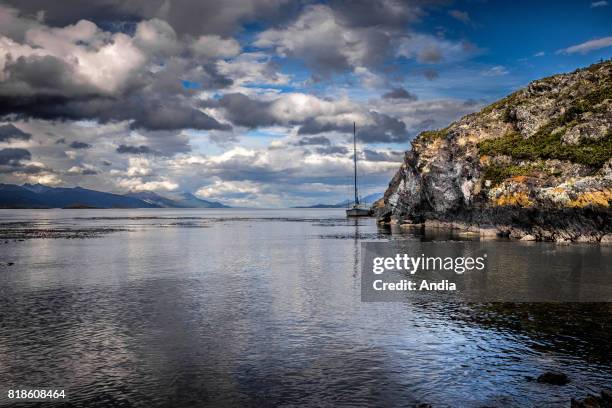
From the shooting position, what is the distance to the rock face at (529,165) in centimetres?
7300

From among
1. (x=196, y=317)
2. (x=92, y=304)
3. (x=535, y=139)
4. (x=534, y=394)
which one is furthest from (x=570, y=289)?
(x=535, y=139)

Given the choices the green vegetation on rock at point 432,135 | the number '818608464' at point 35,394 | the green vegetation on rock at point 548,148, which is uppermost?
the green vegetation on rock at point 432,135

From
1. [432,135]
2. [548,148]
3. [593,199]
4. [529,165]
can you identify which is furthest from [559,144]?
[432,135]

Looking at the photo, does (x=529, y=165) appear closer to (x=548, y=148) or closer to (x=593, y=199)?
(x=548, y=148)

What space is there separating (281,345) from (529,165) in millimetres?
74740

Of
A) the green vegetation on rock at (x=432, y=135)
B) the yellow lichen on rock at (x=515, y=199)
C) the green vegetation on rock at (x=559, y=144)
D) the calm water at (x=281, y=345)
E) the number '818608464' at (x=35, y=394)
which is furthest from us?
the green vegetation on rock at (x=432, y=135)

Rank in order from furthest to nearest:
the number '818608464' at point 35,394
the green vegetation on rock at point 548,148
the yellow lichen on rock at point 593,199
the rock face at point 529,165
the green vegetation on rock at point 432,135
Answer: the green vegetation on rock at point 432,135 → the green vegetation on rock at point 548,148 → the rock face at point 529,165 → the yellow lichen on rock at point 593,199 → the number '818608464' at point 35,394

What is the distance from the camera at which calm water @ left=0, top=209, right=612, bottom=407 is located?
19.8 meters

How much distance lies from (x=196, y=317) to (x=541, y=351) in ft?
68.6

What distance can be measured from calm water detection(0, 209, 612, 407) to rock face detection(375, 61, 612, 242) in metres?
43.6

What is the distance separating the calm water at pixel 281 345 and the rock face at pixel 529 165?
43553 millimetres

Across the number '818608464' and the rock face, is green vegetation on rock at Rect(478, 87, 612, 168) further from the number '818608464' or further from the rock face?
the number '818608464'

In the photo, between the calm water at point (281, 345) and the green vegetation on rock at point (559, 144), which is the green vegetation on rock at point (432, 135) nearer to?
the green vegetation on rock at point (559, 144)

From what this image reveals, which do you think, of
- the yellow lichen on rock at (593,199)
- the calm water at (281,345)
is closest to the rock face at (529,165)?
the yellow lichen on rock at (593,199)
